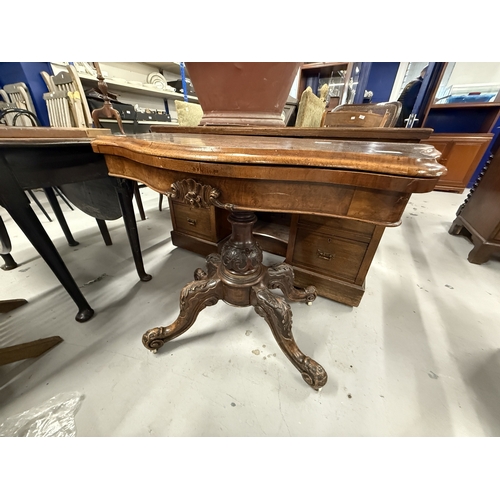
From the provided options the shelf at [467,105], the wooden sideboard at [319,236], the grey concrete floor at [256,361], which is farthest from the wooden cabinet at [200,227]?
the shelf at [467,105]

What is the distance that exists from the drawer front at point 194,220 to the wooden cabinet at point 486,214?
5.50 feet

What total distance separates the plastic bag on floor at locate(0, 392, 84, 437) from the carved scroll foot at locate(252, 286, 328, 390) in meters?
0.61

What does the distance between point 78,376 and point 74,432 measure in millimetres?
179

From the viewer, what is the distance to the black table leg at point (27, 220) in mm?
572

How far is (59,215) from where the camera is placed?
4.20ft

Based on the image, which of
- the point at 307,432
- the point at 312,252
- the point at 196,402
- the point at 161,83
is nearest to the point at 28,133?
the point at 196,402

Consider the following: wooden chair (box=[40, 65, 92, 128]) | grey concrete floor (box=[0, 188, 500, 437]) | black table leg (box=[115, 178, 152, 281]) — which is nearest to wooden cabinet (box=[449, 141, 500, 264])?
grey concrete floor (box=[0, 188, 500, 437])

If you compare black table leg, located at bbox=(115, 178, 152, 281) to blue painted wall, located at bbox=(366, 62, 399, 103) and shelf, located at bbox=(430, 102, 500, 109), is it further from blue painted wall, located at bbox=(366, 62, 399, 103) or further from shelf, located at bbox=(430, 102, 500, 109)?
blue painted wall, located at bbox=(366, 62, 399, 103)

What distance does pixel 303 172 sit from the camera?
32 centimetres

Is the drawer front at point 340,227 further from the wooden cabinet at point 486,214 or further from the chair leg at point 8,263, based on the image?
the chair leg at point 8,263

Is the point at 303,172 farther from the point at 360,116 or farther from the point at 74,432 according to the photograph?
the point at 360,116

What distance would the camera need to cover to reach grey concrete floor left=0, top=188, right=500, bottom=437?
597 millimetres

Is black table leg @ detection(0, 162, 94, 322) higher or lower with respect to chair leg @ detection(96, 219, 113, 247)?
higher

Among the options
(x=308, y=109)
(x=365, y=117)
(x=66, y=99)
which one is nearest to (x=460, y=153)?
(x=365, y=117)
